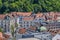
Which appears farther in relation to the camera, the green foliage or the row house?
the green foliage

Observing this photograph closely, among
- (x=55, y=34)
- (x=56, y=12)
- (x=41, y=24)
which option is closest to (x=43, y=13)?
(x=56, y=12)

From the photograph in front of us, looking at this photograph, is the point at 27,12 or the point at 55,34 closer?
the point at 55,34

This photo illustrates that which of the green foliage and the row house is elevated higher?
the row house

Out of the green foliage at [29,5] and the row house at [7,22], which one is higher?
the row house at [7,22]

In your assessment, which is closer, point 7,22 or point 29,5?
point 7,22

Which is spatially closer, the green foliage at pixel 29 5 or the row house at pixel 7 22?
the row house at pixel 7 22

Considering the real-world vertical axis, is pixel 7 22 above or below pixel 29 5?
above

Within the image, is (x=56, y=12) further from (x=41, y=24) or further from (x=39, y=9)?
(x=41, y=24)

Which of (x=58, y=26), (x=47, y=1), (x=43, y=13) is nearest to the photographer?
(x=58, y=26)
